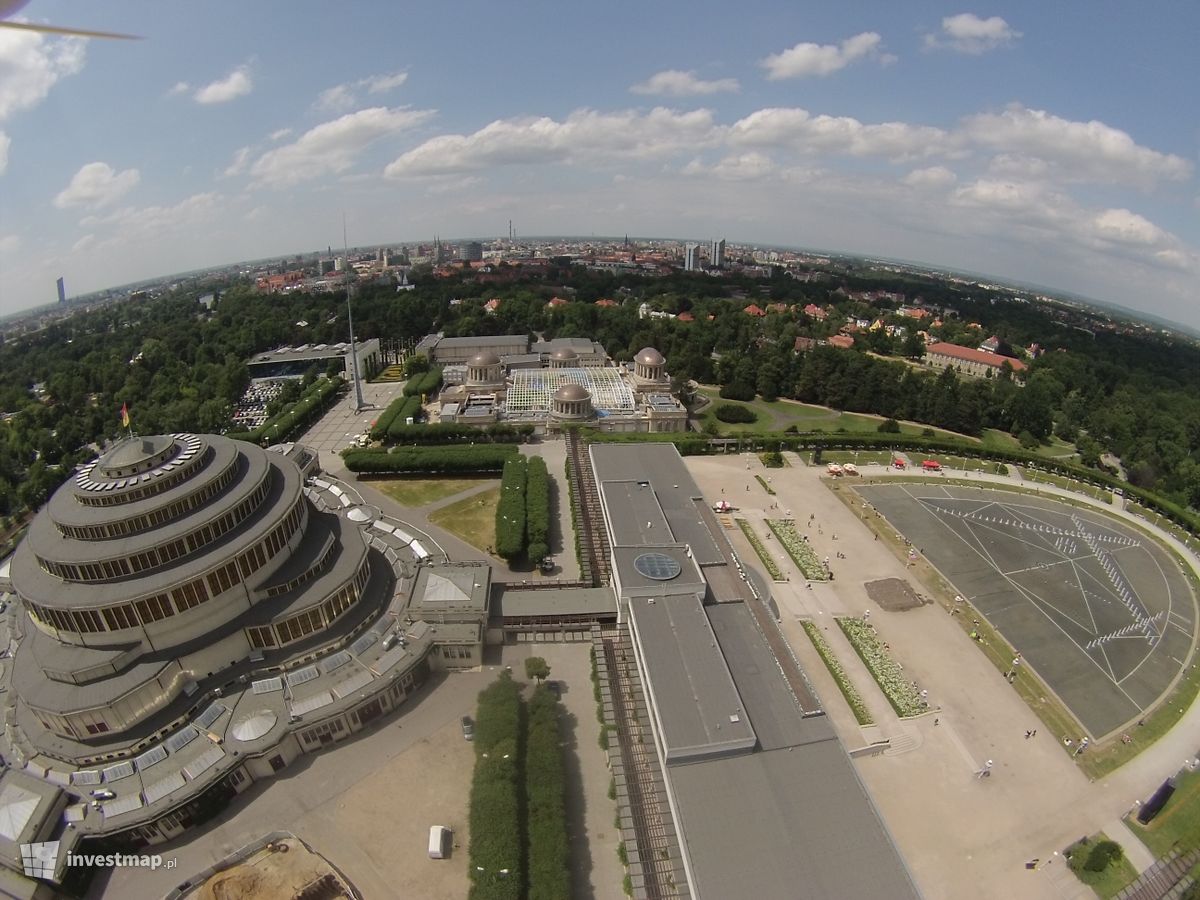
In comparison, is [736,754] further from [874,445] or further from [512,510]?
[874,445]

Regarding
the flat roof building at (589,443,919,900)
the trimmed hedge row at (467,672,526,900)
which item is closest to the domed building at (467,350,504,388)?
the flat roof building at (589,443,919,900)

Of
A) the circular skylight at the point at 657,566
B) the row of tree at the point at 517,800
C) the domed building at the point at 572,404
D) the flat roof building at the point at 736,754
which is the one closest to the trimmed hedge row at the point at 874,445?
the domed building at the point at 572,404

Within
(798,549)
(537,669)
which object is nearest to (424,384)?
(798,549)

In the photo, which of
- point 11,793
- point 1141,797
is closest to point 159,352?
point 11,793

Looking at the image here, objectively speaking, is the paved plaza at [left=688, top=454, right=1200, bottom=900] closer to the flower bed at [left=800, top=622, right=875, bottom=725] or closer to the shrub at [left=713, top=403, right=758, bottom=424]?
the flower bed at [left=800, top=622, right=875, bottom=725]

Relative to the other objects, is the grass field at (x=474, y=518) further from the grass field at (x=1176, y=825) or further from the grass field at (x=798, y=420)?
the grass field at (x=1176, y=825)

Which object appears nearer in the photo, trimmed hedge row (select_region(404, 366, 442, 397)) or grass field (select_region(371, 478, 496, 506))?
grass field (select_region(371, 478, 496, 506))

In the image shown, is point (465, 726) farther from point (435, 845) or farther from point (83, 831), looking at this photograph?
point (83, 831)
